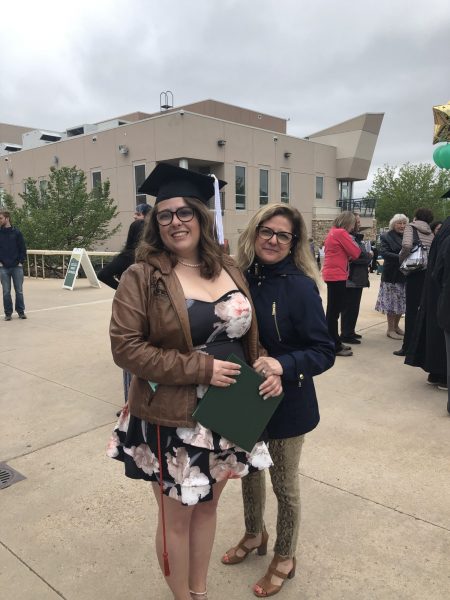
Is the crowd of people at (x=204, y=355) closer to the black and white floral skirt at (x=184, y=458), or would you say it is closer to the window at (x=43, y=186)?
the black and white floral skirt at (x=184, y=458)

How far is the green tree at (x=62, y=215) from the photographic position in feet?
57.8

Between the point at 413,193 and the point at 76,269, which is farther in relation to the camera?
the point at 413,193

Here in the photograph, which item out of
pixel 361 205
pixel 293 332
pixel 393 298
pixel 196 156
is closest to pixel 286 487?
pixel 293 332

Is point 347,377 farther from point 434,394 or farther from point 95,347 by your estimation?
point 95,347

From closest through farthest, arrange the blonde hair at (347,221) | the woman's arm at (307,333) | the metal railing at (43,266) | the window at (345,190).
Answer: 1. the woman's arm at (307,333)
2. the blonde hair at (347,221)
3. the metal railing at (43,266)
4. the window at (345,190)

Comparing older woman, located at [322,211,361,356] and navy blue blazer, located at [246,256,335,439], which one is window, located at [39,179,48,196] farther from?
navy blue blazer, located at [246,256,335,439]

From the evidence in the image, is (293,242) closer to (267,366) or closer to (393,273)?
(267,366)

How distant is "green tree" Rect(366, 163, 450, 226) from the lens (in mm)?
39062

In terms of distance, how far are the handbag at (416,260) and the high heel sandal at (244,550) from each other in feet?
14.1

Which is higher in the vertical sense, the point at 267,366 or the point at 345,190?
the point at 345,190

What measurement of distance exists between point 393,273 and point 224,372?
5.70m

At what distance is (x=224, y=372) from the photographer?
5.63 feet

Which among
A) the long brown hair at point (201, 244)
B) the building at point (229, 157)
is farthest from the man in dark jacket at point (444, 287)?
the building at point (229, 157)

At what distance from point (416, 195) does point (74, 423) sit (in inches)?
1613
